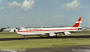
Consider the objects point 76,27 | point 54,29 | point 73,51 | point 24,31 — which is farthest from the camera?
point 76,27

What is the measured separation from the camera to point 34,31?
66.1 m

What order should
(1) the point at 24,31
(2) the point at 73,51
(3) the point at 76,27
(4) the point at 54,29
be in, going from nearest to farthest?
(2) the point at 73,51 < (1) the point at 24,31 < (4) the point at 54,29 < (3) the point at 76,27

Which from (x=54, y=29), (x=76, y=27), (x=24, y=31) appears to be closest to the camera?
(x=24, y=31)

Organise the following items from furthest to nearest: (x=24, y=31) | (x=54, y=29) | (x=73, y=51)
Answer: (x=54, y=29), (x=24, y=31), (x=73, y=51)

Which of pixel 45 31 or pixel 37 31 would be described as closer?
pixel 37 31

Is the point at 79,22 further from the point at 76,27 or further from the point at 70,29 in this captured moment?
the point at 70,29

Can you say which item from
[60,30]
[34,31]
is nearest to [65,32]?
[60,30]

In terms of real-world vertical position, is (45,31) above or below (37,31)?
below

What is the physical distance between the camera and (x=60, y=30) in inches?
2817

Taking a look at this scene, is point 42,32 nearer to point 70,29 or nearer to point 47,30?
point 47,30

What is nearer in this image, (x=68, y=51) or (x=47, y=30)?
(x=68, y=51)

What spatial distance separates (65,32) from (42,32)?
372 inches

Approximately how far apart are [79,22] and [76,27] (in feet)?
11.0

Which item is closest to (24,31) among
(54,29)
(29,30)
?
(29,30)
